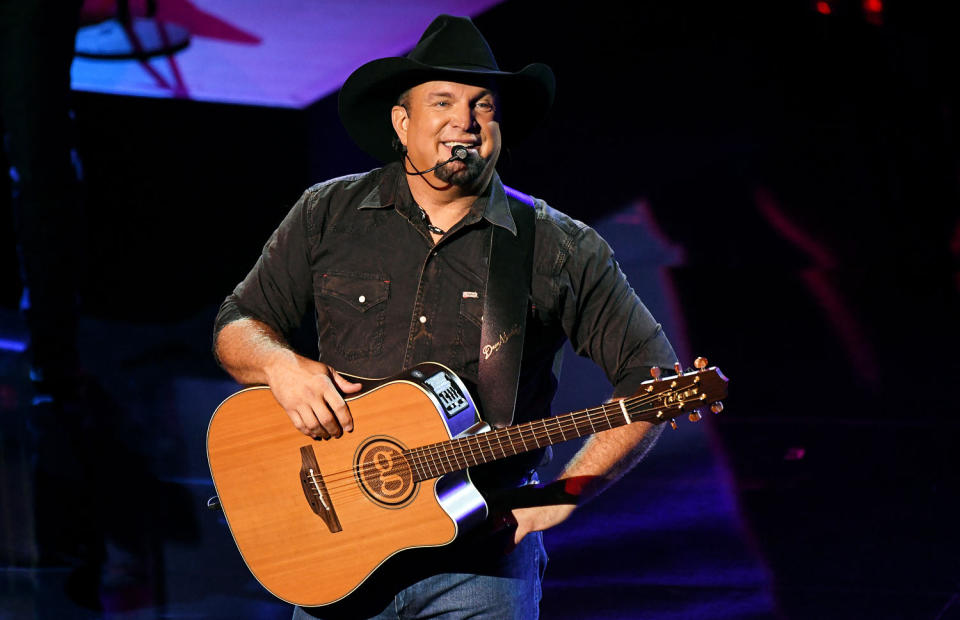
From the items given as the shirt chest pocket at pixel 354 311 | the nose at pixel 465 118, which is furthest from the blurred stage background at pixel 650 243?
the nose at pixel 465 118

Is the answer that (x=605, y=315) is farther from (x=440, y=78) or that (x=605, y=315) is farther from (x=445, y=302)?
(x=440, y=78)

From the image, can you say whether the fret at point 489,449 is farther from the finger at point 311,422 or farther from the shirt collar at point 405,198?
the shirt collar at point 405,198

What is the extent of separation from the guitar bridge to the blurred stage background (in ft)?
7.22

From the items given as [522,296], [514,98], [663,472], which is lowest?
[663,472]

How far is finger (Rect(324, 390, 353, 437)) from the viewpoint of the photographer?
7.95 ft

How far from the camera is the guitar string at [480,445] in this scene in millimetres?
2213

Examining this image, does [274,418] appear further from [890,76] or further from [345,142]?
[890,76]

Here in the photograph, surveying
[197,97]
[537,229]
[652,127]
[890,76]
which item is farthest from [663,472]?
[197,97]

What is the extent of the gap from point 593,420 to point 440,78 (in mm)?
1028

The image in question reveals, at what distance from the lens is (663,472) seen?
531 cm


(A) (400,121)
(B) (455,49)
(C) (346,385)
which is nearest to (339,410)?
(C) (346,385)

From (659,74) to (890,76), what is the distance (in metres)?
1.20

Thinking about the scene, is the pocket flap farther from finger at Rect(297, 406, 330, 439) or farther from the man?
finger at Rect(297, 406, 330, 439)

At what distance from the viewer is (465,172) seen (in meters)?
2.54
